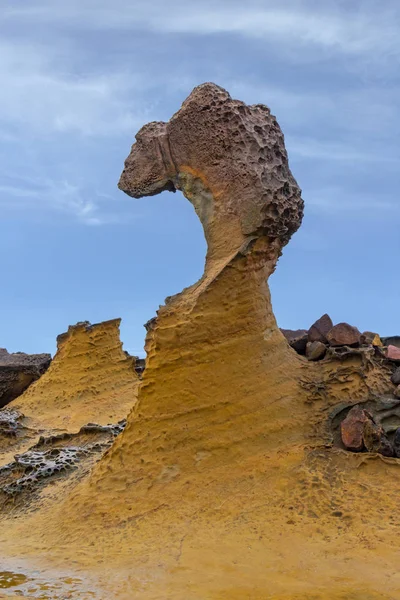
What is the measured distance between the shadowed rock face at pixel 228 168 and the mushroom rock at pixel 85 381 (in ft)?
15.7

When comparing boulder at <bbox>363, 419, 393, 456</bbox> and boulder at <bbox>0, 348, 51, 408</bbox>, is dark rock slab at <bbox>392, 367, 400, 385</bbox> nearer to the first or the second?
boulder at <bbox>363, 419, 393, 456</bbox>

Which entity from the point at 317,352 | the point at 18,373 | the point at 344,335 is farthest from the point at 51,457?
the point at 18,373

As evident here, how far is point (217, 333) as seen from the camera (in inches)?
228

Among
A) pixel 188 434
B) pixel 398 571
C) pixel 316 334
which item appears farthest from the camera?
pixel 316 334

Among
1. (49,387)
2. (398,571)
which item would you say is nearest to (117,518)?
(398,571)

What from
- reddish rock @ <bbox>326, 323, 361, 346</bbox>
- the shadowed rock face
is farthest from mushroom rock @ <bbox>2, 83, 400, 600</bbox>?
reddish rock @ <bbox>326, 323, 361, 346</bbox>

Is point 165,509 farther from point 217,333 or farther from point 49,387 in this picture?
point 49,387

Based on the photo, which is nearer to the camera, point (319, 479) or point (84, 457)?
point (319, 479)

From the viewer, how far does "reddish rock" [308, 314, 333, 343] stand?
6855 mm

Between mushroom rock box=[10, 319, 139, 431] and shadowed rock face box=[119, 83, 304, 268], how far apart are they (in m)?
4.80

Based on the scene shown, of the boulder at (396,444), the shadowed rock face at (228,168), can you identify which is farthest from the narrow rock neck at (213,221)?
the boulder at (396,444)

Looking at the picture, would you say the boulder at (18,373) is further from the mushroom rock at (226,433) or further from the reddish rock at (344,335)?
the reddish rock at (344,335)

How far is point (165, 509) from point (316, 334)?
259cm

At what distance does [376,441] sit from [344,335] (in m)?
1.46
